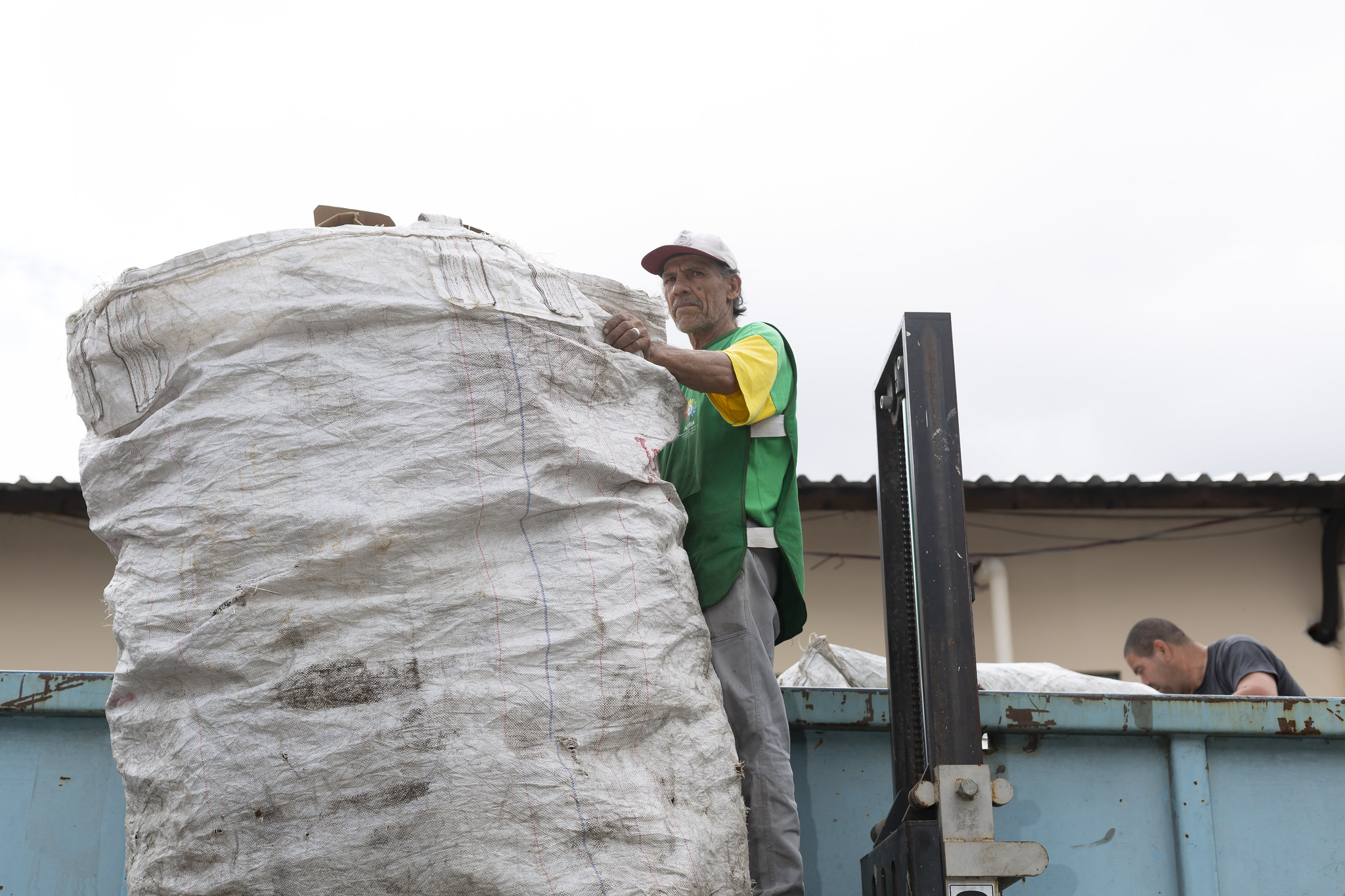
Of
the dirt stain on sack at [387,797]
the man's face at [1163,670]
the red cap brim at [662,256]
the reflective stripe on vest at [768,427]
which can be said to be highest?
the red cap brim at [662,256]

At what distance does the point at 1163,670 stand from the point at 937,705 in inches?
105

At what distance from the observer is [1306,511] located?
22.4 feet

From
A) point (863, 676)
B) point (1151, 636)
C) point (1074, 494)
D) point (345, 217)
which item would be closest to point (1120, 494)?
point (1074, 494)

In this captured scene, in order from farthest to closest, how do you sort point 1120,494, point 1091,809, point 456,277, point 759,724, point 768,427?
point 1120,494 → point 768,427 → point 1091,809 → point 759,724 → point 456,277

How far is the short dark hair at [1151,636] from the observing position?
3.94 metres

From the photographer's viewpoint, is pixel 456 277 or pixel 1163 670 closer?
pixel 456 277

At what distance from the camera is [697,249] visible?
2.33m

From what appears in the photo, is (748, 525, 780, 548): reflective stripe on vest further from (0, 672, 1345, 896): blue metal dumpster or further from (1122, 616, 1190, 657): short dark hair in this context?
(1122, 616, 1190, 657): short dark hair

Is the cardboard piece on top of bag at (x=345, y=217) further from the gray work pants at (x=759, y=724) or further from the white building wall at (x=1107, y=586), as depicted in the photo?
the white building wall at (x=1107, y=586)

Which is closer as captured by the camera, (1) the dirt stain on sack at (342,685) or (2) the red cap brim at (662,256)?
(1) the dirt stain on sack at (342,685)

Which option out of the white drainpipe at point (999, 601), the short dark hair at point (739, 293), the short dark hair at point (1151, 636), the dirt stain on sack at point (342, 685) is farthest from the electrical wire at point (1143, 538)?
the dirt stain on sack at point (342, 685)

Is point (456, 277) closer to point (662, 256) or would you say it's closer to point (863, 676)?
point (662, 256)

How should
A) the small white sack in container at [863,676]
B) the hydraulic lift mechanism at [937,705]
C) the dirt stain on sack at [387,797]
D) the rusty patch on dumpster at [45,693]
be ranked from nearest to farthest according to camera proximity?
the dirt stain on sack at [387,797]
the hydraulic lift mechanism at [937,705]
the rusty patch on dumpster at [45,693]
the small white sack in container at [863,676]

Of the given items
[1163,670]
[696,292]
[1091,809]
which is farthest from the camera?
[1163,670]
